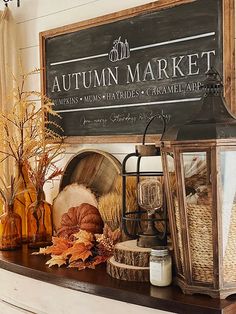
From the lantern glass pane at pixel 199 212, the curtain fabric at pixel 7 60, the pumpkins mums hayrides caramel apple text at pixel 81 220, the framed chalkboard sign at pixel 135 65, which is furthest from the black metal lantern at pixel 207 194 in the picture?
the curtain fabric at pixel 7 60

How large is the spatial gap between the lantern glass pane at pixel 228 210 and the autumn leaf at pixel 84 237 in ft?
2.05

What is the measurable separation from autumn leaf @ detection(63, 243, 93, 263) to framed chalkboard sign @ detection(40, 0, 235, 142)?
1.55 ft

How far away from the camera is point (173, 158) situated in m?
1.47

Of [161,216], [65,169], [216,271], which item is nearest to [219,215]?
[216,271]

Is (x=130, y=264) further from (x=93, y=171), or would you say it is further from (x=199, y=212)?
(x=93, y=171)

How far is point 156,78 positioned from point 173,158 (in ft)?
1.93

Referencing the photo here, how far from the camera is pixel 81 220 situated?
2.01 meters

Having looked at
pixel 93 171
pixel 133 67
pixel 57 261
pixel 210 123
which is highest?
pixel 133 67

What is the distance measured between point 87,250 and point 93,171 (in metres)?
0.41

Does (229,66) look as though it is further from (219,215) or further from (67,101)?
(67,101)

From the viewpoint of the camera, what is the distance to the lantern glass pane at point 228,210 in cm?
138

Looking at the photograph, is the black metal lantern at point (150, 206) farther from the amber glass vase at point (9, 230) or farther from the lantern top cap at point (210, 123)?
the amber glass vase at point (9, 230)

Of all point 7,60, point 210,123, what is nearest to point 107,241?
point 210,123

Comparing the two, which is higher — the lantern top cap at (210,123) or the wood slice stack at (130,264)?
the lantern top cap at (210,123)
